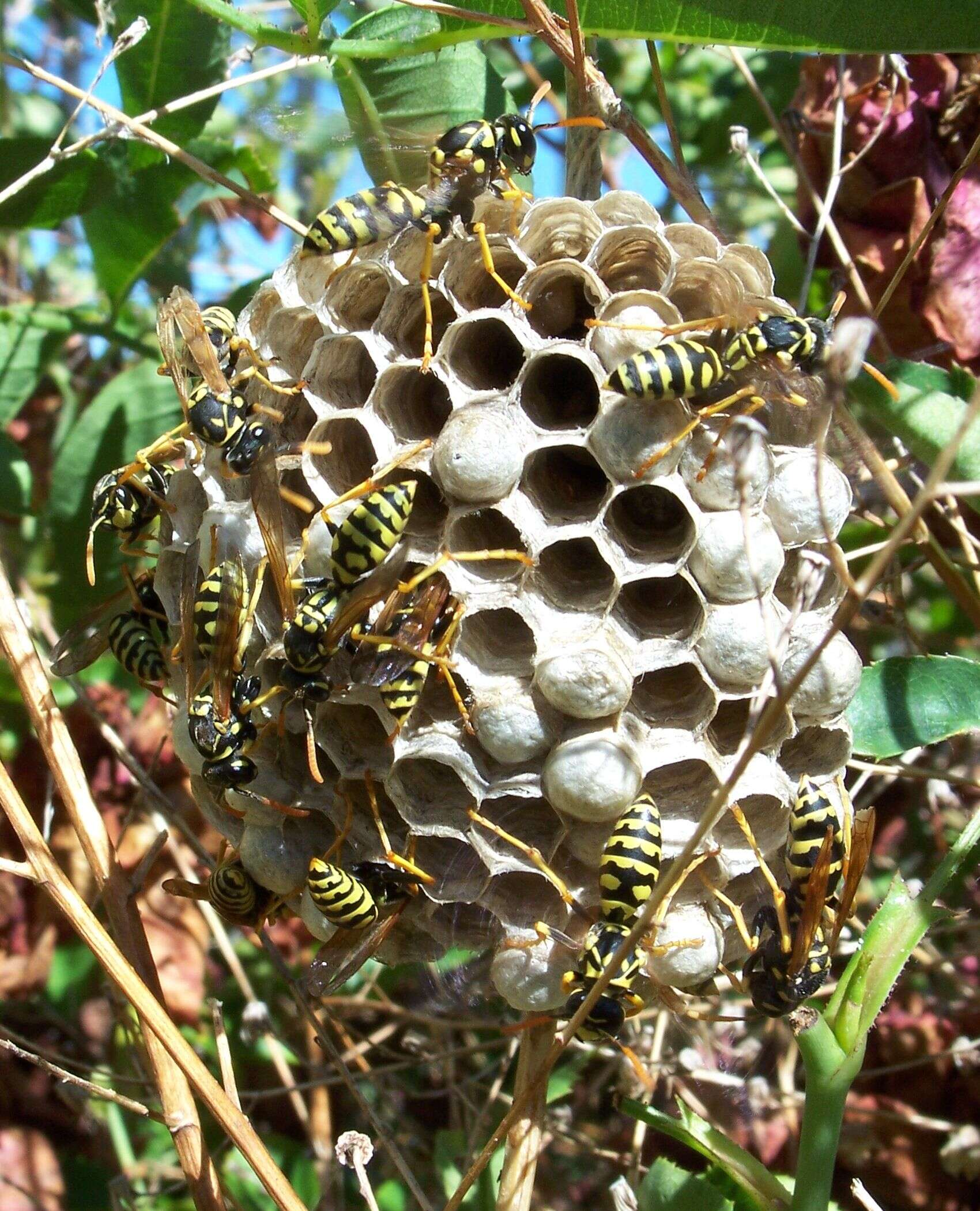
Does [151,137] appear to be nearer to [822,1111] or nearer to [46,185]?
[46,185]

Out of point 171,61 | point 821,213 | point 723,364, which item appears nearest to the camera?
point 723,364

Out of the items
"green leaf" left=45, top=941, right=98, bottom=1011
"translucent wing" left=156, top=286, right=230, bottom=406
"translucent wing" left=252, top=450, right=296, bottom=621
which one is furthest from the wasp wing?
"green leaf" left=45, top=941, right=98, bottom=1011

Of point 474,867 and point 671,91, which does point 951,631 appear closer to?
point 671,91

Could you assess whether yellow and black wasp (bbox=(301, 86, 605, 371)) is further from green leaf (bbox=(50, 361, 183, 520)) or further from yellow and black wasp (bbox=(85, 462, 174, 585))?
green leaf (bbox=(50, 361, 183, 520))

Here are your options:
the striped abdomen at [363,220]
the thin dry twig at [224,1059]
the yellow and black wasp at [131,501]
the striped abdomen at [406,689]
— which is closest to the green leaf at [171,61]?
the yellow and black wasp at [131,501]

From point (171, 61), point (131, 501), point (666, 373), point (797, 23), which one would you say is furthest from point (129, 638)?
point (797, 23)

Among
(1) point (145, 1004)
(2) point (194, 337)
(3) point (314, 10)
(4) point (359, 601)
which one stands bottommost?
(1) point (145, 1004)
